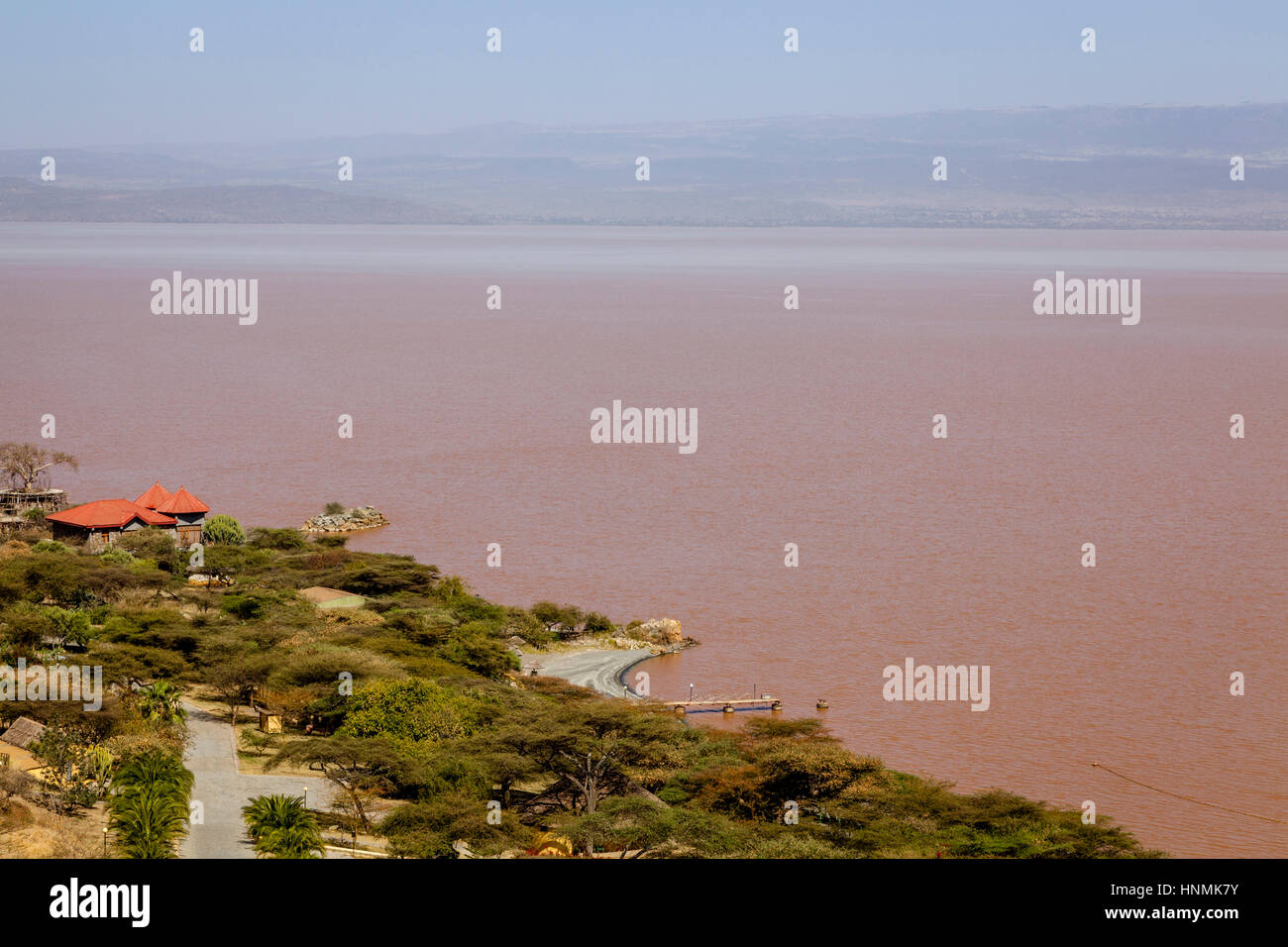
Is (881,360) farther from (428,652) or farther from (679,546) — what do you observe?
(428,652)

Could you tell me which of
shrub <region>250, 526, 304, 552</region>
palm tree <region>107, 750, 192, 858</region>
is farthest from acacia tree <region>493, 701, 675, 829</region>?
shrub <region>250, 526, 304, 552</region>

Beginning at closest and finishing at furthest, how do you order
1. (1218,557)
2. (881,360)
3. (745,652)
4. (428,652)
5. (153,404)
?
(428,652) < (745,652) < (1218,557) < (153,404) < (881,360)

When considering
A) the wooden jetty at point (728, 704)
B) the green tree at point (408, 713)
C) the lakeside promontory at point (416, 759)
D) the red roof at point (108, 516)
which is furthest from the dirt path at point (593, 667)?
the red roof at point (108, 516)

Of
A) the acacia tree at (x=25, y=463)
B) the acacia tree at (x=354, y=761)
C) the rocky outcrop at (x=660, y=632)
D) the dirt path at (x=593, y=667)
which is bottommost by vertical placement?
the dirt path at (x=593, y=667)

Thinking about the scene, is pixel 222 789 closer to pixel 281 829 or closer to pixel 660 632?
pixel 281 829

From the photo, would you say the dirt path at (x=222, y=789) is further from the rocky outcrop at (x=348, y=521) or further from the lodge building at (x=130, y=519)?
the rocky outcrop at (x=348, y=521)

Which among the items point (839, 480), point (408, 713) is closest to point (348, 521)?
point (839, 480)
